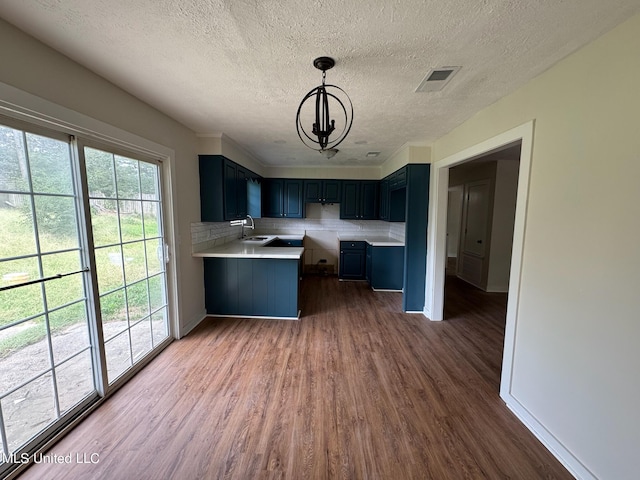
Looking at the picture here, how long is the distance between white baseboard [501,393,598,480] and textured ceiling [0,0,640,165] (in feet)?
7.57

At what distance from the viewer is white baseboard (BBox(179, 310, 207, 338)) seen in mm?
2922

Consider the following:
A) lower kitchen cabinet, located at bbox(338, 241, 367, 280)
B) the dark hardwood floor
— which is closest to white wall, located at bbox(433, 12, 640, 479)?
the dark hardwood floor

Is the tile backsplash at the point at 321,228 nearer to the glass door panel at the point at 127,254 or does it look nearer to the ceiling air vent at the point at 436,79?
the glass door panel at the point at 127,254

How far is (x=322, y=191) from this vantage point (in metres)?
5.45

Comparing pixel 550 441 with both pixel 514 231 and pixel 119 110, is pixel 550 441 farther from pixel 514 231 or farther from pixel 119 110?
pixel 119 110

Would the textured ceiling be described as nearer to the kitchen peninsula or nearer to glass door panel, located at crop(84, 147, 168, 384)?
glass door panel, located at crop(84, 147, 168, 384)

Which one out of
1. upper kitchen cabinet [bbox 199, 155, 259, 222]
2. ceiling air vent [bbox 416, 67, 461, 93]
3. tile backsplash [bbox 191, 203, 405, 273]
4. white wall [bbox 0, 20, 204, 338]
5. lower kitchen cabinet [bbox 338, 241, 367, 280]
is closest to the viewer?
white wall [bbox 0, 20, 204, 338]

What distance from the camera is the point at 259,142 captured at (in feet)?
11.8

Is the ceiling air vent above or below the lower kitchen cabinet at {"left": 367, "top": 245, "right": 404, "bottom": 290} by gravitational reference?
above

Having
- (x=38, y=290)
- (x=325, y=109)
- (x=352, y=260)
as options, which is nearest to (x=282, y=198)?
(x=352, y=260)

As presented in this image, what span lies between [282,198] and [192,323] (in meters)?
3.18

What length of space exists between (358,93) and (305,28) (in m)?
0.84

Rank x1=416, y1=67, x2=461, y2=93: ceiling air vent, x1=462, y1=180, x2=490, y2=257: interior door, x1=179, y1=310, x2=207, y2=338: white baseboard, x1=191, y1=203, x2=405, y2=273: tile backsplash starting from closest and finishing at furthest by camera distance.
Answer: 1. x1=416, y1=67, x2=461, y2=93: ceiling air vent
2. x1=179, y1=310, x2=207, y2=338: white baseboard
3. x1=462, y1=180, x2=490, y2=257: interior door
4. x1=191, y1=203, x2=405, y2=273: tile backsplash

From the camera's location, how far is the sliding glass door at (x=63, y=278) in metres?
1.37
